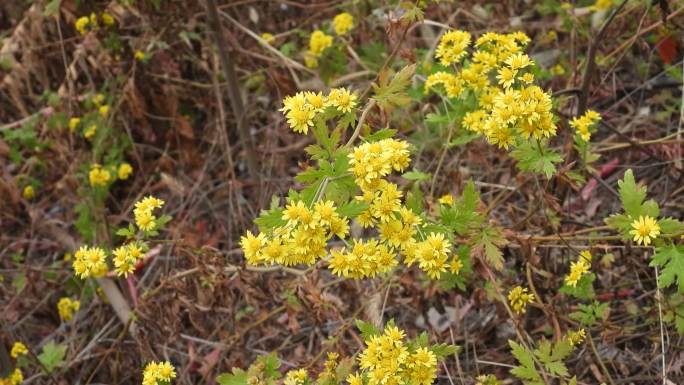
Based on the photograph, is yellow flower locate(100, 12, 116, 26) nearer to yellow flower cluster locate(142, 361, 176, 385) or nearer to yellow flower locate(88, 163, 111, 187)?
yellow flower locate(88, 163, 111, 187)

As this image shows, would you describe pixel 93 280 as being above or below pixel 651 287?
above

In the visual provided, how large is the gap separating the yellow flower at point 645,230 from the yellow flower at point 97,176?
2865mm

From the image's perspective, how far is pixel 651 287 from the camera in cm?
303

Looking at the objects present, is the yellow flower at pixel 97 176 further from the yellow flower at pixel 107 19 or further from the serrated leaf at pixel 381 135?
the serrated leaf at pixel 381 135

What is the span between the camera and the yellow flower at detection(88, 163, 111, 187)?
3973mm

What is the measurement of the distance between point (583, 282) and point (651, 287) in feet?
2.23

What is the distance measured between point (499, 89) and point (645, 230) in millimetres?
775

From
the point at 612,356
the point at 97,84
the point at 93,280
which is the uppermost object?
the point at 97,84

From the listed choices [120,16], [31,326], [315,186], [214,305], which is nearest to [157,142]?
[120,16]

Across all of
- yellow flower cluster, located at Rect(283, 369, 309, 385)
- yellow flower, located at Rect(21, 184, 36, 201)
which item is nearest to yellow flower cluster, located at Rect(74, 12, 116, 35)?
yellow flower, located at Rect(21, 184, 36, 201)

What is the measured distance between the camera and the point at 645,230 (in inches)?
82.4

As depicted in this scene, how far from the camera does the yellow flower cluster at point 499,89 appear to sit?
2.10 m

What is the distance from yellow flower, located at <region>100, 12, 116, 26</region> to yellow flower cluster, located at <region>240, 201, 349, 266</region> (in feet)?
8.32

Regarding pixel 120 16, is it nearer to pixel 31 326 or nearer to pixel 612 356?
pixel 31 326
